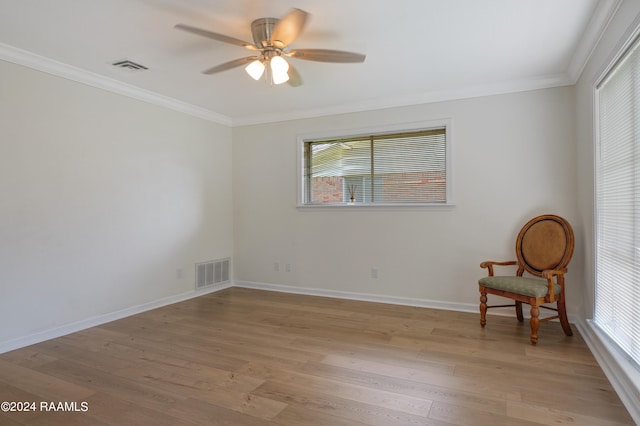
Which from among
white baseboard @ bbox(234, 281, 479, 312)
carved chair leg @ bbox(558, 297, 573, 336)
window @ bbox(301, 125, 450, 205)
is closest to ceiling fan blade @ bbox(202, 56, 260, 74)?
window @ bbox(301, 125, 450, 205)

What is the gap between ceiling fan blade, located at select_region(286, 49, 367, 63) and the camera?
2.42 m

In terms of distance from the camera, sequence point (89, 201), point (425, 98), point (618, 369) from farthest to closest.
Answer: point (425, 98) → point (89, 201) → point (618, 369)

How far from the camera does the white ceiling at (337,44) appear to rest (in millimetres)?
2285

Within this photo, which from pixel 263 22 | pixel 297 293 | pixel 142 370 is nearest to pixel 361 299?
pixel 297 293

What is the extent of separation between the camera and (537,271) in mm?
3324

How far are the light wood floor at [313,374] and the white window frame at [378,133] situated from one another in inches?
50.9

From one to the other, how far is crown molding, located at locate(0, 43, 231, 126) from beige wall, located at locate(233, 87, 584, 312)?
3.06ft

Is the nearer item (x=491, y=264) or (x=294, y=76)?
(x=294, y=76)

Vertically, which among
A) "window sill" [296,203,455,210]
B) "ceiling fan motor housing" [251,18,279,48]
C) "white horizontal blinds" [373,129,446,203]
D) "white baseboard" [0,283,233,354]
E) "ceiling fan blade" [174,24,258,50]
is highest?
"ceiling fan motor housing" [251,18,279,48]

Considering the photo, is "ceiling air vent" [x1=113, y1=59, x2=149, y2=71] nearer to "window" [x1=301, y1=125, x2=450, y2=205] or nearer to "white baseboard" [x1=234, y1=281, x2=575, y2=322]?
"window" [x1=301, y1=125, x2=450, y2=205]

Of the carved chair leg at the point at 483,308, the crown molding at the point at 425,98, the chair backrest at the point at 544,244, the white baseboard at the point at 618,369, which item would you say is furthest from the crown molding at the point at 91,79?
the white baseboard at the point at 618,369

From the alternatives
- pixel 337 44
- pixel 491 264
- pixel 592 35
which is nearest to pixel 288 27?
pixel 337 44

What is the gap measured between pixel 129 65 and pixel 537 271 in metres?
4.15

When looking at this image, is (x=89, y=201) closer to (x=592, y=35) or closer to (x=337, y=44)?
(x=337, y=44)
